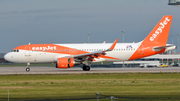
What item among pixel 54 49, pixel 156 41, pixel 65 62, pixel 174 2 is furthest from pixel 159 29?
pixel 174 2

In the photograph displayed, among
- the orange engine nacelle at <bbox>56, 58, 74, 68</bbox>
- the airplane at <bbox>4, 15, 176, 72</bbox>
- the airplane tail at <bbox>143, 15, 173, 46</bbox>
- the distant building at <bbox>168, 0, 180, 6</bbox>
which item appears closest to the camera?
the orange engine nacelle at <bbox>56, 58, 74, 68</bbox>

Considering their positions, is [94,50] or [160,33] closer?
[94,50]

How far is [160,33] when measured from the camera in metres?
41.1

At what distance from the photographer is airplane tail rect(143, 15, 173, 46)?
4097cm

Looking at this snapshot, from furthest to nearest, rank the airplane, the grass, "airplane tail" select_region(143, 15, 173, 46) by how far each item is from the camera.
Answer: "airplane tail" select_region(143, 15, 173, 46)
the airplane
the grass

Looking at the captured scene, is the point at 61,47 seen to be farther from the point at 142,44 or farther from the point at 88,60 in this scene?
the point at 142,44

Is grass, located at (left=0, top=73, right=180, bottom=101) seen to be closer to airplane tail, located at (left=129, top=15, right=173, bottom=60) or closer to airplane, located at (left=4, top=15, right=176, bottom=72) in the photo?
airplane, located at (left=4, top=15, right=176, bottom=72)

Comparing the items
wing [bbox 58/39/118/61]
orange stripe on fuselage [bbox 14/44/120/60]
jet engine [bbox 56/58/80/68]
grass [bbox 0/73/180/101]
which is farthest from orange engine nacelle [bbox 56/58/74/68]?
grass [bbox 0/73/180/101]

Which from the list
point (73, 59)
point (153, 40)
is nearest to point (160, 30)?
point (153, 40)

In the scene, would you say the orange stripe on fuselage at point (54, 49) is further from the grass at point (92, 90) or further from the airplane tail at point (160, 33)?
the grass at point (92, 90)

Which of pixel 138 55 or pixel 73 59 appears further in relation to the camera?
pixel 138 55

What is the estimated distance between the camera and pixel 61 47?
1596 inches

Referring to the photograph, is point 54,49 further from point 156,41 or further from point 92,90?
point 92,90

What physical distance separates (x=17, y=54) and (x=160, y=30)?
2018 centimetres
